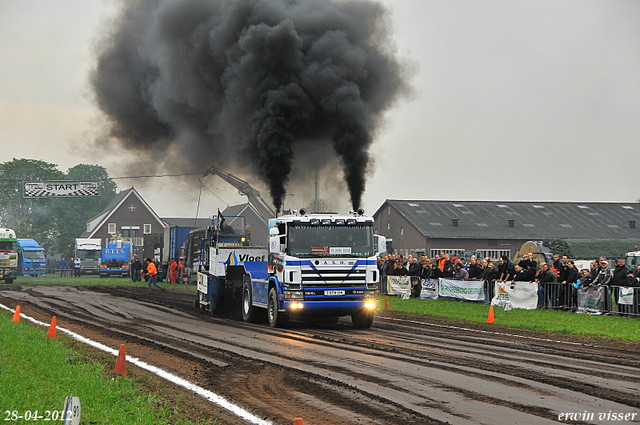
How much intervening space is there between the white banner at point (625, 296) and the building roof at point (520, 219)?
43.7 meters

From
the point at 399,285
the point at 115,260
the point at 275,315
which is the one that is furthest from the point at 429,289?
the point at 115,260

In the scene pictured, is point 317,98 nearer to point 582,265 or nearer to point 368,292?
point 368,292

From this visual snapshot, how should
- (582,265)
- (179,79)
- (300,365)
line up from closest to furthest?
1. (300,365)
2. (179,79)
3. (582,265)

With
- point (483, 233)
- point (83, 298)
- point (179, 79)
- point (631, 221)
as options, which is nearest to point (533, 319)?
point (179, 79)

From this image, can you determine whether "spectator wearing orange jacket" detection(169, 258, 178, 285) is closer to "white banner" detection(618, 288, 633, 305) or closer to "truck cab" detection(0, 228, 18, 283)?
"truck cab" detection(0, 228, 18, 283)

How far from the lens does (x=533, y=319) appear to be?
19.2m

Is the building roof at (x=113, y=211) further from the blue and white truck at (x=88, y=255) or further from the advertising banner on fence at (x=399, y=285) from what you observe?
the advertising banner on fence at (x=399, y=285)

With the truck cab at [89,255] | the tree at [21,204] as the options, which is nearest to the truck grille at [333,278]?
the truck cab at [89,255]

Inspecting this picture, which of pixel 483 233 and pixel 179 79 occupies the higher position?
pixel 179 79

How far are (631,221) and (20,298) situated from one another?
5832 cm

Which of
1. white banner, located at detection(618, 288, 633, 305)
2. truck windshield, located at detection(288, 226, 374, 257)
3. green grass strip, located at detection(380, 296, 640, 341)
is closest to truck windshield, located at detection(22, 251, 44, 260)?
green grass strip, located at detection(380, 296, 640, 341)

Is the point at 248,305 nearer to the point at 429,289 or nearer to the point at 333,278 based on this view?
the point at 333,278

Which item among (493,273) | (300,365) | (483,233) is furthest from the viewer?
(483,233)

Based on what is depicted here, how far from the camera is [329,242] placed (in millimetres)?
16969
